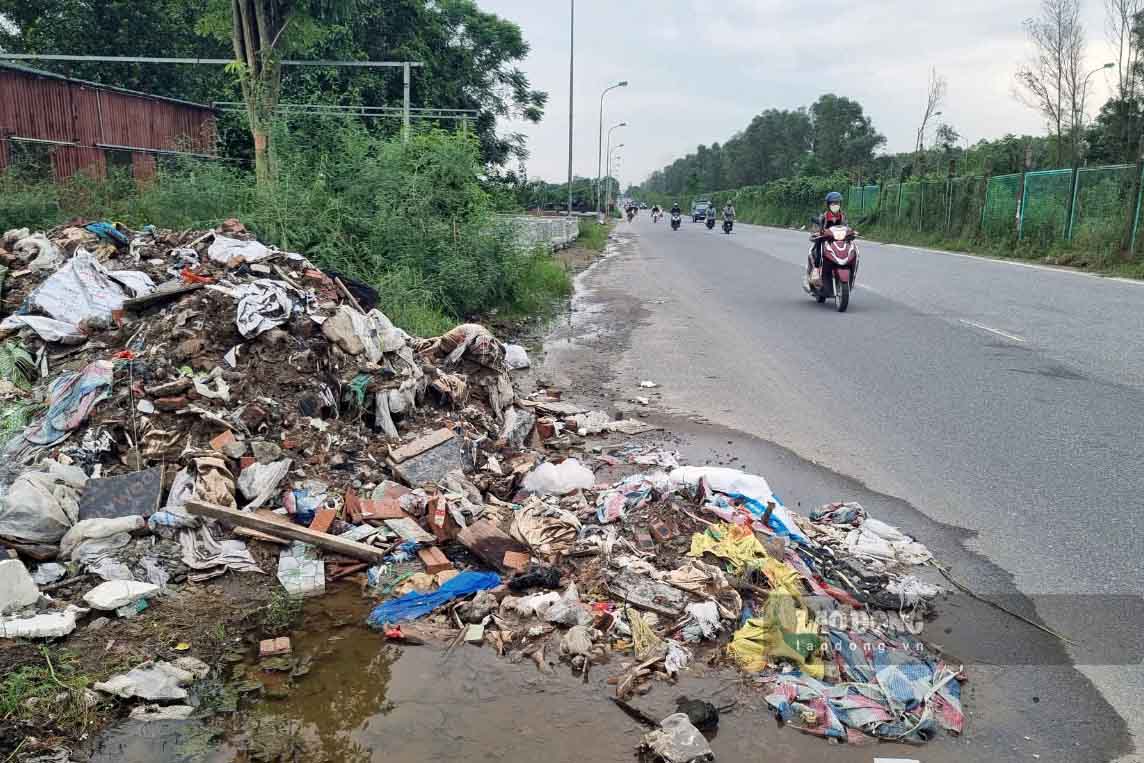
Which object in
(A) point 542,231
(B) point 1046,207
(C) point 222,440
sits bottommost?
(C) point 222,440

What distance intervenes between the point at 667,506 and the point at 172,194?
824 cm

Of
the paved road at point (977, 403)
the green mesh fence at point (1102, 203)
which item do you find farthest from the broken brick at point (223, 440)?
the green mesh fence at point (1102, 203)

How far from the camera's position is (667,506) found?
4.60 meters

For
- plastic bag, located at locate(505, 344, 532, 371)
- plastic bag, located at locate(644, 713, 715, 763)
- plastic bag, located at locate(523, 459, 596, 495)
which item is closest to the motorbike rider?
plastic bag, located at locate(505, 344, 532, 371)

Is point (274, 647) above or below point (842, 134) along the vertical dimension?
below

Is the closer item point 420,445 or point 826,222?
point 420,445

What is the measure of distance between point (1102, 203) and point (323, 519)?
22648 millimetres

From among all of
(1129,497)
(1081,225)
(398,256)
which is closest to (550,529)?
(1129,497)

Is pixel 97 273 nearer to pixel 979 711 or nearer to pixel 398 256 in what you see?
pixel 398 256

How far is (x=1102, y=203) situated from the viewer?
2083 centimetres

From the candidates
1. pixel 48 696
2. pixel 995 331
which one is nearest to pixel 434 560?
pixel 48 696

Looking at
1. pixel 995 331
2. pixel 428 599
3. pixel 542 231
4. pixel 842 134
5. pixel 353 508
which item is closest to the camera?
pixel 428 599

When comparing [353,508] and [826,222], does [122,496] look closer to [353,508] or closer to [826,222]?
[353,508]

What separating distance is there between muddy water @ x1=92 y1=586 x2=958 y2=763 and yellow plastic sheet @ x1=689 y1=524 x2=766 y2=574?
0.72 metres
